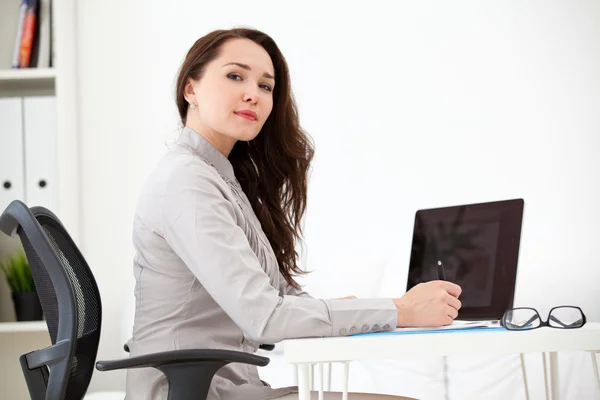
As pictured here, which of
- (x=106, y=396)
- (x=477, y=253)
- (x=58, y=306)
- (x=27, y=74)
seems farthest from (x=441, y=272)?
(x=27, y=74)

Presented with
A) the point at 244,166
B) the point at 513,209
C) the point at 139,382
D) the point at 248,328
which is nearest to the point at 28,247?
the point at 139,382

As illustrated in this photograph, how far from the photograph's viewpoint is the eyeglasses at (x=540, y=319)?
115cm

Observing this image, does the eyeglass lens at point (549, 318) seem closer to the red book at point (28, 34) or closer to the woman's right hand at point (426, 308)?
the woman's right hand at point (426, 308)

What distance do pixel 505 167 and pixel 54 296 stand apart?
94.3 inches

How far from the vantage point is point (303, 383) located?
1.06m

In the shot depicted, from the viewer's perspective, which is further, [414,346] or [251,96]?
[251,96]

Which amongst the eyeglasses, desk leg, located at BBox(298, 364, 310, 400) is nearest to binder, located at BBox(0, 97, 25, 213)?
desk leg, located at BBox(298, 364, 310, 400)

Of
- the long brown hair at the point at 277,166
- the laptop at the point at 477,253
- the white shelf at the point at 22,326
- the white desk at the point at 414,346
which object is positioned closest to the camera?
the white desk at the point at 414,346

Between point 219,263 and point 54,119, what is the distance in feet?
7.24

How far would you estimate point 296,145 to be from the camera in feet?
6.05

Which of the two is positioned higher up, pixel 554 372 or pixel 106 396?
pixel 554 372

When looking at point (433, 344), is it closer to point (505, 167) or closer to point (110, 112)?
point (505, 167)

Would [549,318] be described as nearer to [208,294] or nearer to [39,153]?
[208,294]

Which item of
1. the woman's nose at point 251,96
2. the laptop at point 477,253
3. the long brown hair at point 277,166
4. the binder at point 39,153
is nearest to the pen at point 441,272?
the laptop at point 477,253
